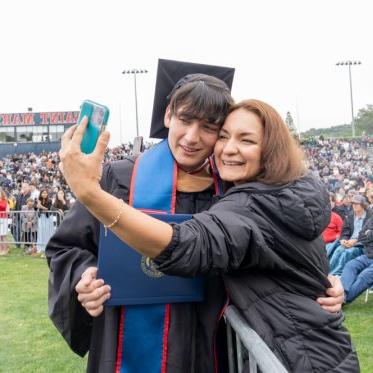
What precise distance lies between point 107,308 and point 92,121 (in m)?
0.83

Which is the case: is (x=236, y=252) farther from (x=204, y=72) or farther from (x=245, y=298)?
(x=204, y=72)

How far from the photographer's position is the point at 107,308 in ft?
6.85

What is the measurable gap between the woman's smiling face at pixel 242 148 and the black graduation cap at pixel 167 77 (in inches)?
21.8

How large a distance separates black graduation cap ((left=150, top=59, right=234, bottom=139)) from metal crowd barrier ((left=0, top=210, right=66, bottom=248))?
33.3ft

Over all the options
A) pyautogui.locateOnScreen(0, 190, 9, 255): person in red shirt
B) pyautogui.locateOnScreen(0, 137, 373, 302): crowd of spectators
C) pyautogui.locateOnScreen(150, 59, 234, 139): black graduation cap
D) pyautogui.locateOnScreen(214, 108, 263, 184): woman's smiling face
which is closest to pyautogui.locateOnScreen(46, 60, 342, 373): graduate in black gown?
pyautogui.locateOnScreen(214, 108, 263, 184): woman's smiling face

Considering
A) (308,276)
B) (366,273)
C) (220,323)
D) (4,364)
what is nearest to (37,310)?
(4,364)

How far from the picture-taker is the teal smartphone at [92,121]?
1.54 meters

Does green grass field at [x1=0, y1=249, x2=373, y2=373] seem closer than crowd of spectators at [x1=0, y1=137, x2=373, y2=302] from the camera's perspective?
Yes

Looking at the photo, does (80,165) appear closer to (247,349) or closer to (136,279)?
(136,279)

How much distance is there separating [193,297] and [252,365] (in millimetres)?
326

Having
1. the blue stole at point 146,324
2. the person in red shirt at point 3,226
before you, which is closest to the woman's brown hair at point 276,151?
the blue stole at point 146,324

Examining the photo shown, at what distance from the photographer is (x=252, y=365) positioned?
184 cm

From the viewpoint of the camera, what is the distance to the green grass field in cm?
538

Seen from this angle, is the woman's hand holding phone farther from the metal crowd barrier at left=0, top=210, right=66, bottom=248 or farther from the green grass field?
the metal crowd barrier at left=0, top=210, right=66, bottom=248
